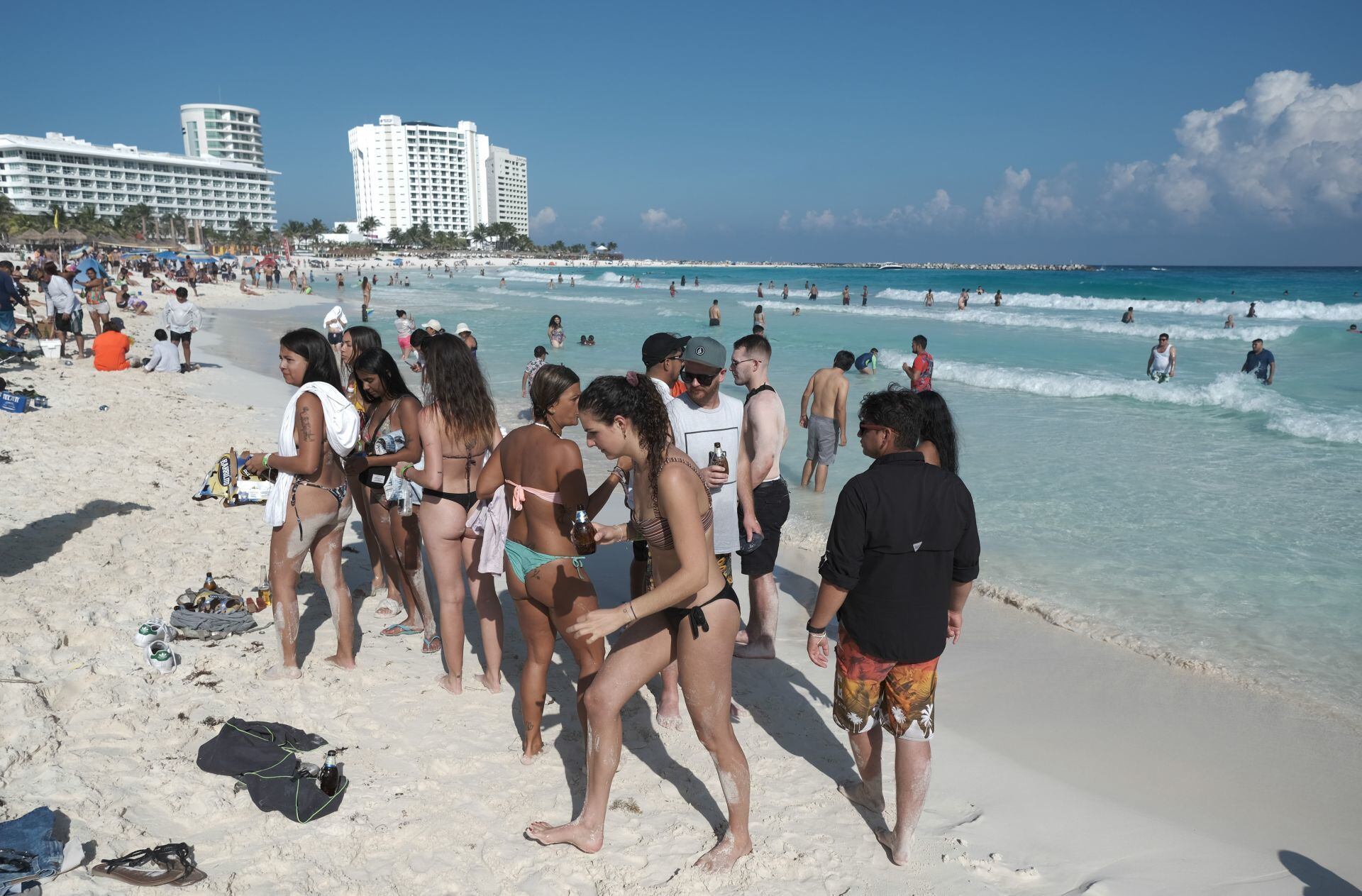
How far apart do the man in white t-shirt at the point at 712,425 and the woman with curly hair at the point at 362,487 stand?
1.94 metres

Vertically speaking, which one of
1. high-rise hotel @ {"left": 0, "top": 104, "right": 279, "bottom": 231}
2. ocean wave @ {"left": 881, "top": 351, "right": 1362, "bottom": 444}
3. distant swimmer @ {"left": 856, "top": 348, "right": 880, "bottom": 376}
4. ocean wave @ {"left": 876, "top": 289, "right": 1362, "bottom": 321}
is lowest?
ocean wave @ {"left": 881, "top": 351, "right": 1362, "bottom": 444}

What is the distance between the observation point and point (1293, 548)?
22.9ft

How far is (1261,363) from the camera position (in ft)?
51.9

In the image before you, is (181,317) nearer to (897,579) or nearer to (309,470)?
(309,470)

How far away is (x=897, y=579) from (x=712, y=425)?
4.66ft

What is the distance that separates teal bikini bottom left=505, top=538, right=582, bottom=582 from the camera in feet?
10.7

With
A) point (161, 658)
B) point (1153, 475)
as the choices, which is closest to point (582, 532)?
point (161, 658)

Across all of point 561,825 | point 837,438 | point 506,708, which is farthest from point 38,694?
point 837,438

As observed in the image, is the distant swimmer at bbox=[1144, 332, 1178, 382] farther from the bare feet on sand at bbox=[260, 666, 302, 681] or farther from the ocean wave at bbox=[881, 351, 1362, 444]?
the bare feet on sand at bbox=[260, 666, 302, 681]

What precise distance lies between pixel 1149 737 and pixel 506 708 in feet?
11.4

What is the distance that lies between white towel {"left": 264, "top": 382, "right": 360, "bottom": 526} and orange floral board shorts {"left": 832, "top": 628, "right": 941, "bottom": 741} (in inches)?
105

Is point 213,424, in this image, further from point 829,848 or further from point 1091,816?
point 1091,816

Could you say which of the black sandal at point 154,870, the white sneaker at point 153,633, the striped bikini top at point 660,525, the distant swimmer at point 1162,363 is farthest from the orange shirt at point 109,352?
the distant swimmer at point 1162,363

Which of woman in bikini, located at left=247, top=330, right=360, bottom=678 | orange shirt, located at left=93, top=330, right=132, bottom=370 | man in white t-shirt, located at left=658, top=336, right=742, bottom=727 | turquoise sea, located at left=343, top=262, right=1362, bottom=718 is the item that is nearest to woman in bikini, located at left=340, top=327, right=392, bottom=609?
woman in bikini, located at left=247, top=330, right=360, bottom=678
